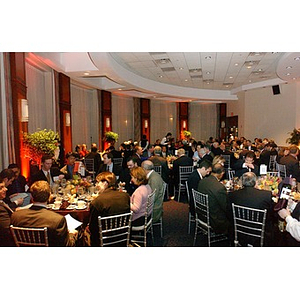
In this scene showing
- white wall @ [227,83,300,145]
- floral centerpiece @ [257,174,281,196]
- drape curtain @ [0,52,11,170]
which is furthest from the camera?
white wall @ [227,83,300,145]

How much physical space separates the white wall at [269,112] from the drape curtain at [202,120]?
3.53 metres

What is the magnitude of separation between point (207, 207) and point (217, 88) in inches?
486

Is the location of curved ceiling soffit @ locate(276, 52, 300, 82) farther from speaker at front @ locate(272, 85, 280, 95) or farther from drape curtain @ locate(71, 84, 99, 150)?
drape curtain @ locate(71, 84, 99, 150)

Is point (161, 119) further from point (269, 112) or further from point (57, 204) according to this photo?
point (57, 204)

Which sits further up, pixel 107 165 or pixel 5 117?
pixel 5 117

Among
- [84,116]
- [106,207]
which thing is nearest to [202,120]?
[84,116]

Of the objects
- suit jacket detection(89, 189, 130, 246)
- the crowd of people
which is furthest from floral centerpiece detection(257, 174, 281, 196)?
suit jacket detection(89, 189, 130, 246)

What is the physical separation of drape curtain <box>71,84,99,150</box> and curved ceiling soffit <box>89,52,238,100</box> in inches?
92.1

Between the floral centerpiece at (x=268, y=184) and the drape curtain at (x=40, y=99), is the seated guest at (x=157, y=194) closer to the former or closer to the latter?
the floral centerpiece at (x=268, y=184)

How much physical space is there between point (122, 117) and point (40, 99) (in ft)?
23.5

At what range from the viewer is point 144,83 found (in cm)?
1196

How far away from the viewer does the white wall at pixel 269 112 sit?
12.9m

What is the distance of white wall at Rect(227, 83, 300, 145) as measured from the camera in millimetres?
12891
